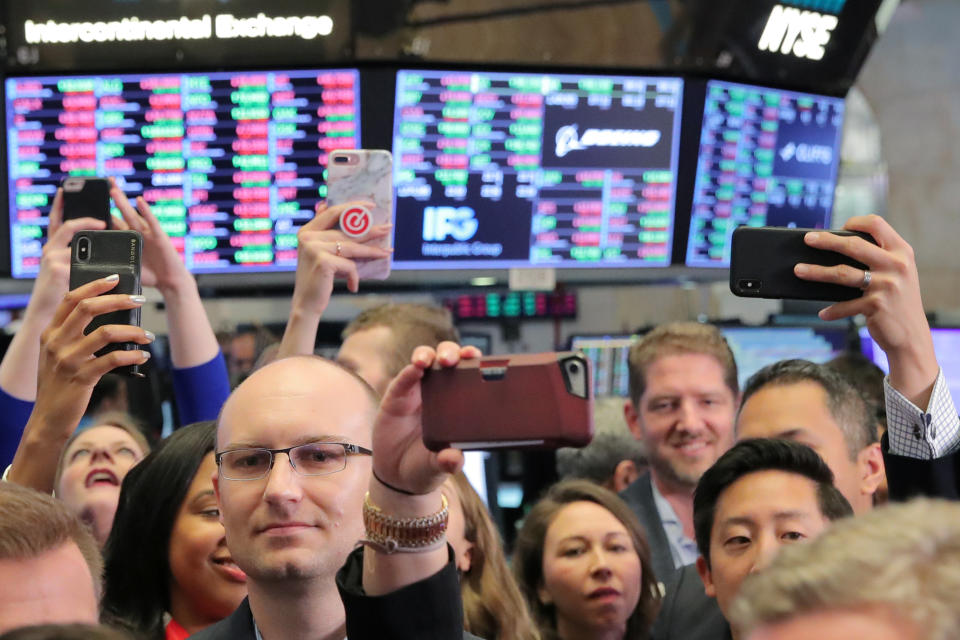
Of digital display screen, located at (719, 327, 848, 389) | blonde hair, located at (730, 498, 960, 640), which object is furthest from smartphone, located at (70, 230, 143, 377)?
digital display screen, located at (719, 327, 848, 389)

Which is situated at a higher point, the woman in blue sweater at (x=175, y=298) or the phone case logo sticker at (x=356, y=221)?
the phone case logo sticker at (x=356, y=221)

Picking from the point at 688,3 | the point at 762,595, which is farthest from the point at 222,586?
the point at 688,3

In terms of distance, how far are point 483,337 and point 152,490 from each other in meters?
2.25

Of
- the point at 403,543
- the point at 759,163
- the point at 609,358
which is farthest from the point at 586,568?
the point at 759,163

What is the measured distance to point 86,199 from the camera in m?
3.08

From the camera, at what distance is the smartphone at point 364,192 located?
314 centimetres

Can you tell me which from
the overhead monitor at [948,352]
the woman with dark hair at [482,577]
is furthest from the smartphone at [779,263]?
the overhead monitor at [948,352]

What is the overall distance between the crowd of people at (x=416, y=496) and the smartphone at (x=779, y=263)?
0.11 feet

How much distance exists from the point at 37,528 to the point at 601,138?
3.10m

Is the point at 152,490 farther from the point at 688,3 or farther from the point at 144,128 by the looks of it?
the point at 688,3

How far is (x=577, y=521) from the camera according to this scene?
3242 millimetres

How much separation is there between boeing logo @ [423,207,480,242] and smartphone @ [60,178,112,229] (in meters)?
1.57

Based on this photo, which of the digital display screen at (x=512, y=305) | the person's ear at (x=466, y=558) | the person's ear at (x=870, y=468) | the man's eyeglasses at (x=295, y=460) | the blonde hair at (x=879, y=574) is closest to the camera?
the blonde hair at (x=879, y=574)

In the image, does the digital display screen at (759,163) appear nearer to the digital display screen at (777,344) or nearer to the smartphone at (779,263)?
the digital display screen at (777,344)
